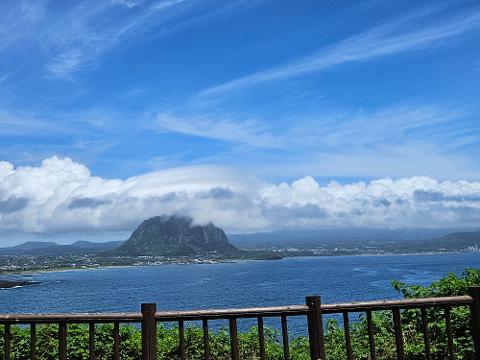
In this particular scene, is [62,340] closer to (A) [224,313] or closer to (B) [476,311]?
(A) [224,313]

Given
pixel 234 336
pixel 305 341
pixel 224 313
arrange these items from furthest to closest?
pixel 305 341 → pixel 234 336 → pixel 224 313

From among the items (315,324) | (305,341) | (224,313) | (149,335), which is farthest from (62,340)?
(305,341)

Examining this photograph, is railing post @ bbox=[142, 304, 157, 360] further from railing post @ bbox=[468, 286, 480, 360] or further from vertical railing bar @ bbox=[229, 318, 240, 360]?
railing post @ bbox=[468, 286, 480, 360]

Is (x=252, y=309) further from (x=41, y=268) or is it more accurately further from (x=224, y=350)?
(x=41, y=268)

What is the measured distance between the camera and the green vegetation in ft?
23.6

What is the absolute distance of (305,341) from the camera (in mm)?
9102

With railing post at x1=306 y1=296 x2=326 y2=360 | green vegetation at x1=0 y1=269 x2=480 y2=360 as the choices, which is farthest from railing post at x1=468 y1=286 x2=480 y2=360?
green vegetation at x1=0 y1=269 x2=480 y2=360

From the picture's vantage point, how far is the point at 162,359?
25.9ft

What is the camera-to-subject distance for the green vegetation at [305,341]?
23.6 ft

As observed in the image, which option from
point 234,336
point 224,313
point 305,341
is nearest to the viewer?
point 224,313

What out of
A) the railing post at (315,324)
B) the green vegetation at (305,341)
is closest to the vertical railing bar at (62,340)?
the railing post at (315,324)

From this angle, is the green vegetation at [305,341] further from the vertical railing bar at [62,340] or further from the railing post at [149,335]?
the railing post at [149,335]

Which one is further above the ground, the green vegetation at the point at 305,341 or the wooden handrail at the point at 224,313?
the wooden handrail at the point at 224,313

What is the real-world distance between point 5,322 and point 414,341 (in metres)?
6.01
